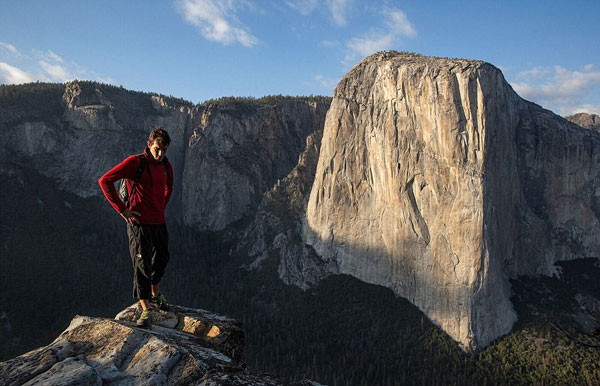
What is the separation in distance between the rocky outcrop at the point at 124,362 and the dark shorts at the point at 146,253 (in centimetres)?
114

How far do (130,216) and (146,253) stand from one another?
979 millimetres

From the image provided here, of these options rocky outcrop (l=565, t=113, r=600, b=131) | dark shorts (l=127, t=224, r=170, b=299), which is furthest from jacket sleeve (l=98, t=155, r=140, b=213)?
rocky outcrop (l=565, t=113, r=600, b=131)

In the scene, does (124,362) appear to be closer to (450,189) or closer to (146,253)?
(146,253)

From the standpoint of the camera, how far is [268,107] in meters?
111

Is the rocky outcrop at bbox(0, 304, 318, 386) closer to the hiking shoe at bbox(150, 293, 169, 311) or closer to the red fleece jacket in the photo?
the hiking shoe at bbox(150, 293, 169, 311)

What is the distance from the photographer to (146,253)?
8273 mm

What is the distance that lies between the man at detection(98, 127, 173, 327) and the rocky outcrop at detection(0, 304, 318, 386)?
0.88 m

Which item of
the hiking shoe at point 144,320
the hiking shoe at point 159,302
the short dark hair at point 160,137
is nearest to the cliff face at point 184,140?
the hiking shoe at point 159,302

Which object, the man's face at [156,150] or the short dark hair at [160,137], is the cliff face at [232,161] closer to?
the man's face at [156,150]

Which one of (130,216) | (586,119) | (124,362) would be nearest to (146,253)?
(130,216)

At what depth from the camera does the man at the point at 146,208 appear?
7688 millimetres

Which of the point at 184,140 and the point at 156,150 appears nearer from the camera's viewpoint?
the point at 156,150

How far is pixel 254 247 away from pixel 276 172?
28.1 meters

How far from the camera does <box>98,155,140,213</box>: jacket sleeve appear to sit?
24.0ft
